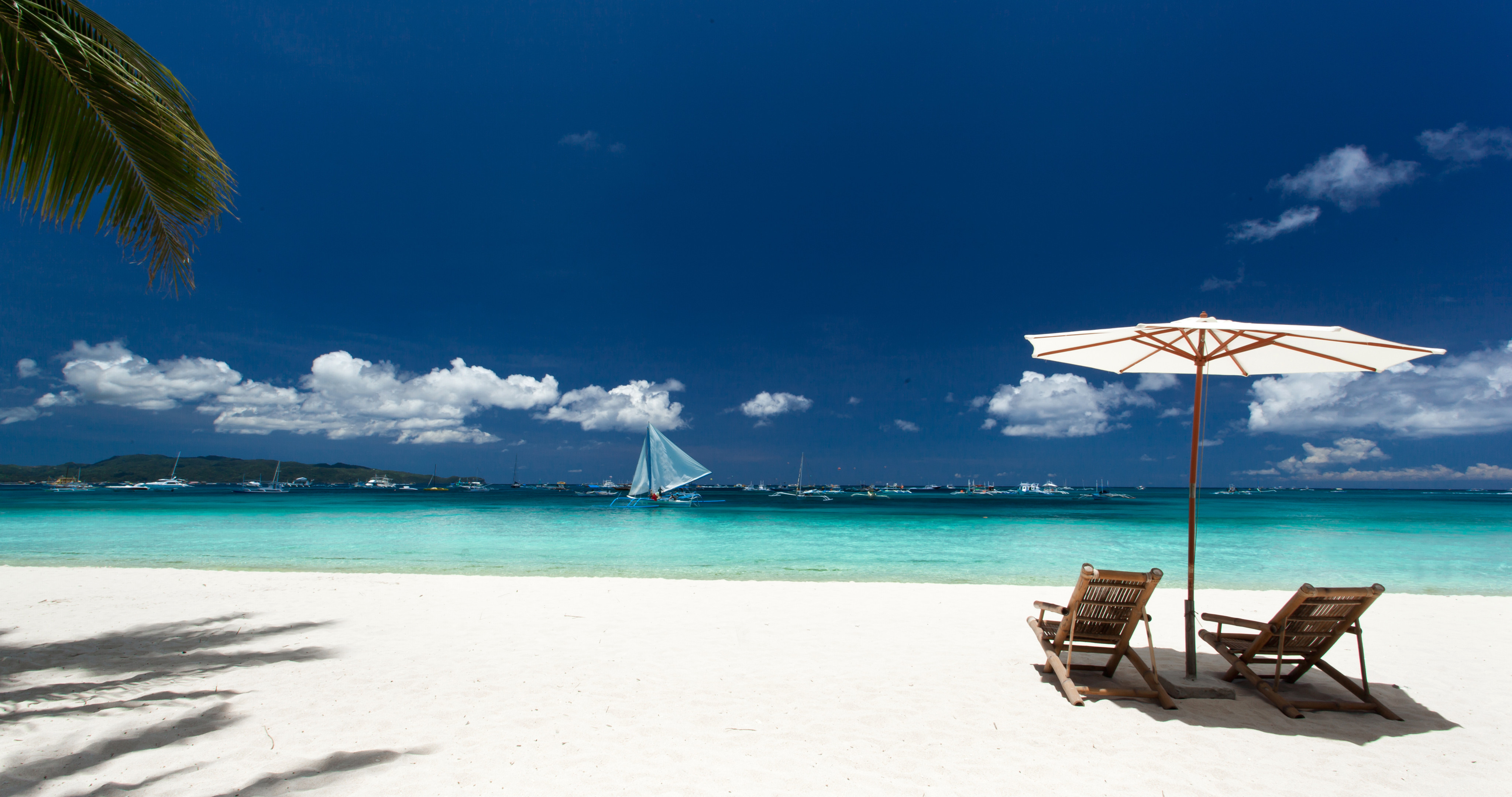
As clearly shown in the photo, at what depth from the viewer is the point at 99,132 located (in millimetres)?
3428

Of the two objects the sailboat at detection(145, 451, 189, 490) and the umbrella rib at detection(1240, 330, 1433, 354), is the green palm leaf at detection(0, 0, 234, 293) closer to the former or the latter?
the umbrella rib at detection(1240, 330, 1433, 354)

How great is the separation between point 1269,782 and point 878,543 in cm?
1855

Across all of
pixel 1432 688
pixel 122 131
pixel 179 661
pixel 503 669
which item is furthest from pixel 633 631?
pixel 1432 688

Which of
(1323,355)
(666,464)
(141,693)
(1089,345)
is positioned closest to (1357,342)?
(1323,355)

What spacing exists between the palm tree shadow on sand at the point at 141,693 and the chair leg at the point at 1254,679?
5.26 meters

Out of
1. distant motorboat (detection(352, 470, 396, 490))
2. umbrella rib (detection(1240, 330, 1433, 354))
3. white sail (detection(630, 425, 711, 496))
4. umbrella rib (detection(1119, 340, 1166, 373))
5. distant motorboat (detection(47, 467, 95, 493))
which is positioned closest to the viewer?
umbrella rib (detection(1240, 330, 1433, 354))

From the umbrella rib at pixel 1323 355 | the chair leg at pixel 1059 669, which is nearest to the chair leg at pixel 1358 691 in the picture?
the chair leg at pixel 1059 669

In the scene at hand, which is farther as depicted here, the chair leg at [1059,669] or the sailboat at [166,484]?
the sailboat at [166,484]

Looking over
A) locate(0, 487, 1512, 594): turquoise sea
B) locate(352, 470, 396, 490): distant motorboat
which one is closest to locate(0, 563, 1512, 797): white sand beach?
locate(0, 487, 1512, 594): turquoise sea

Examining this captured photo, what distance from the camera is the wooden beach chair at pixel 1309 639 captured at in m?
3.97

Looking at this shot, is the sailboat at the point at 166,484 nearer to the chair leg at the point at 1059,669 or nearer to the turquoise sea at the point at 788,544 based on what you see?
the turquoise sea at the point at 788,544

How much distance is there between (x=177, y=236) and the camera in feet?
13.5

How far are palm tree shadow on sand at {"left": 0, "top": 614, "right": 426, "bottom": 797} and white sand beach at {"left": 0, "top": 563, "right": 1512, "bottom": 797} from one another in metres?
0.02

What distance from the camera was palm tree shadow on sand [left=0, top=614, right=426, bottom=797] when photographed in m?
2.98
